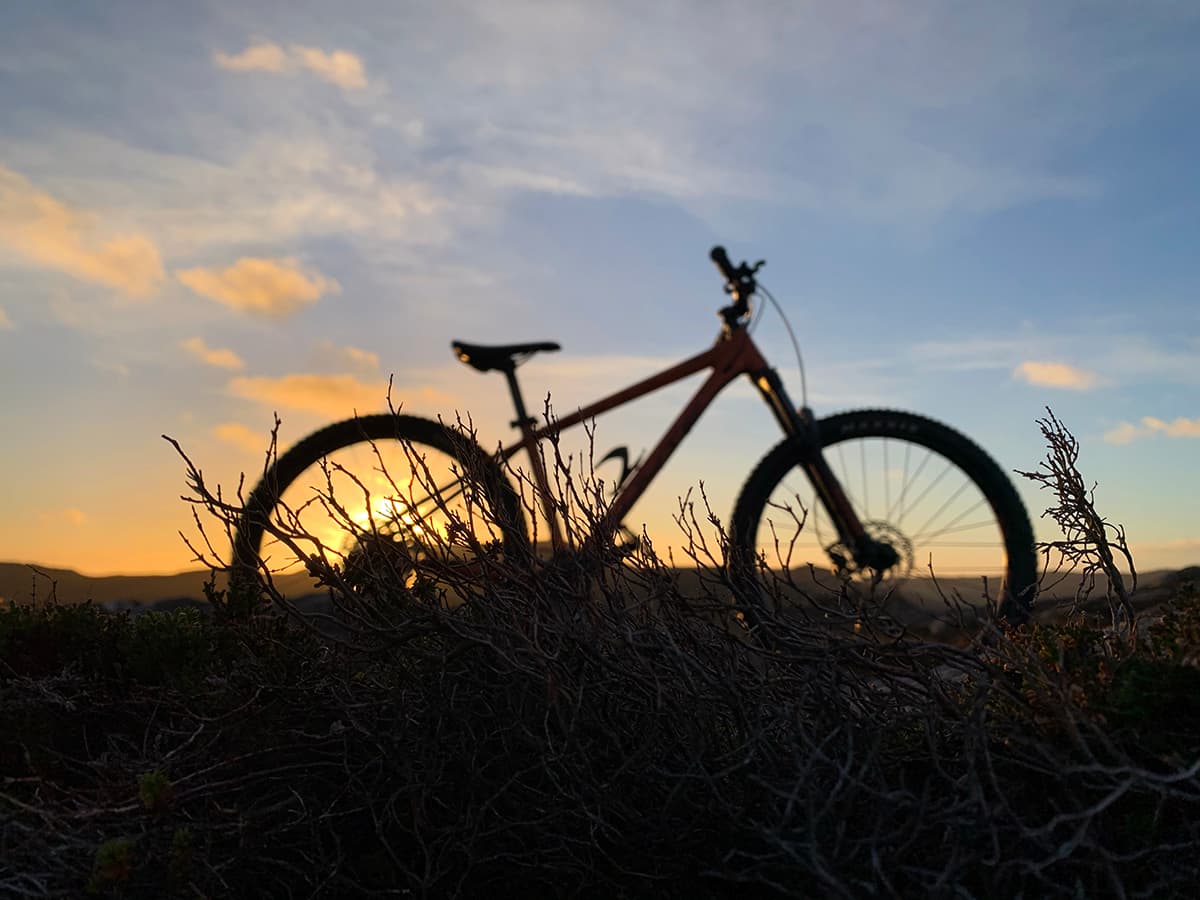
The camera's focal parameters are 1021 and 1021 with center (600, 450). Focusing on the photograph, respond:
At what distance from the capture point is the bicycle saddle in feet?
19.3

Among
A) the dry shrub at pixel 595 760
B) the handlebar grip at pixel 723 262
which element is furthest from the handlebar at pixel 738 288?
the dry shrub at pixel 595 760

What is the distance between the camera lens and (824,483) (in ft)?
19.2

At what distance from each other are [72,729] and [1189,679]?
3308 mm

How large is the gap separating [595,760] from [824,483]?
3766 mm

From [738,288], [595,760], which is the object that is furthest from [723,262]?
[595,760]

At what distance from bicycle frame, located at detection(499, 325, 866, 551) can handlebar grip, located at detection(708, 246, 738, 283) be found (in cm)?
32

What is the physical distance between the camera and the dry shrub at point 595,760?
6.93 feet

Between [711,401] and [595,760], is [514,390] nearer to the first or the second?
[711,401]

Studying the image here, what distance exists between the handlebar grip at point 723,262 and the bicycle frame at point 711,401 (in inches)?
12.5

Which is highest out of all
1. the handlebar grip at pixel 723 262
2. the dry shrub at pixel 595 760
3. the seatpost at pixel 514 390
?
the handlebar grip at pixel 723 262

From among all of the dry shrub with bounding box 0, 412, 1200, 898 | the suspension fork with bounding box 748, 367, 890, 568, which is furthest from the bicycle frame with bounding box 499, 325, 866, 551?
the dry shrub with bounding box 0, 412, 1200, 898

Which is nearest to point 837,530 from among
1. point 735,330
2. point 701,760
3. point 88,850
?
point 735,330

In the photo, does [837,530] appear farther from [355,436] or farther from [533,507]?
[533,507]

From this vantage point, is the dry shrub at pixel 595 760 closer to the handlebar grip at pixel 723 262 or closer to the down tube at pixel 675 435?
the down tube at pixel 675 435
